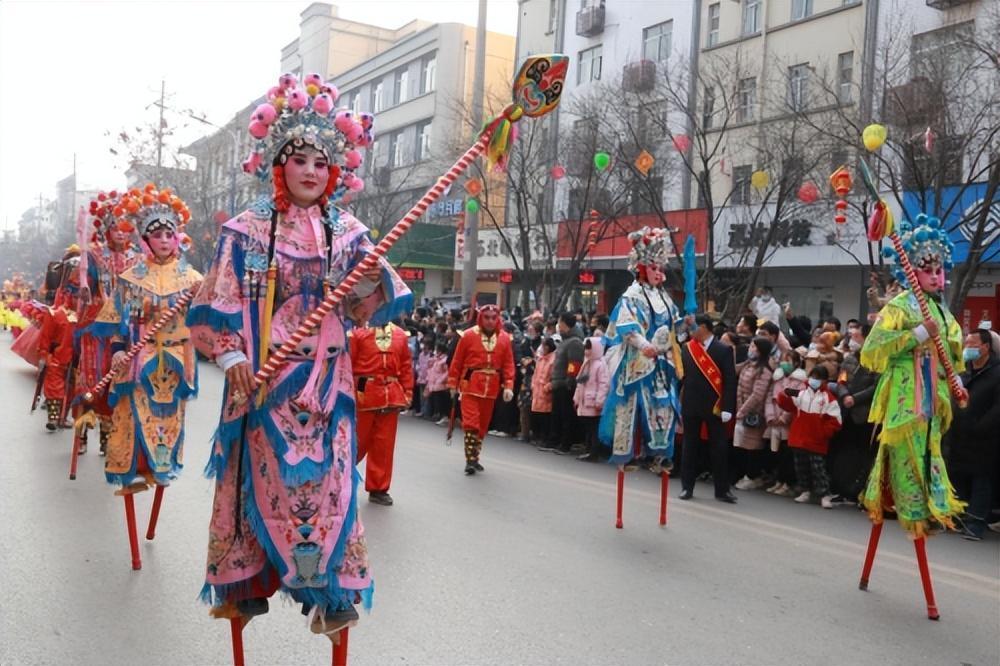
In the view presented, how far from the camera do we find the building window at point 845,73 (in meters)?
18.5

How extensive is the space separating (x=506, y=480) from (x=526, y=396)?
3.62m

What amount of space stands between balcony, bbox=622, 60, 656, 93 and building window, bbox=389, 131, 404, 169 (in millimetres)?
20414

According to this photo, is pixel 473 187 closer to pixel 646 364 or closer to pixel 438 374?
pixel 438 374

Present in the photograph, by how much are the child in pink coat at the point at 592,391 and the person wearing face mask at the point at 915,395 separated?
5784mm

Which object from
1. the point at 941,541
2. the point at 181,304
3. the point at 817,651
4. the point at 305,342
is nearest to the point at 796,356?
the point at 941,541

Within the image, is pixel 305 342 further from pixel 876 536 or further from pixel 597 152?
pixel 597 152

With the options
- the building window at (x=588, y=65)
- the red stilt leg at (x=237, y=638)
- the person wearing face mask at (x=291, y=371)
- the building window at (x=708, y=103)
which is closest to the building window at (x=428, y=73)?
the building window at (x=588, y=65)

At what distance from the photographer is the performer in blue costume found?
723 cm

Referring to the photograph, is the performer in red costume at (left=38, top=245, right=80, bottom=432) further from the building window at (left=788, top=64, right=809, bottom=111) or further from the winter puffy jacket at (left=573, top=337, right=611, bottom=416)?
the building window at (left=788, top=64, right=809, bottom=111)

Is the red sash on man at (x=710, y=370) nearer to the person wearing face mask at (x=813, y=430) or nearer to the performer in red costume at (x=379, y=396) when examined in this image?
the person wearing face mask at (x=813, y=430)

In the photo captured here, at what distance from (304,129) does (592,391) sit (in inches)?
321

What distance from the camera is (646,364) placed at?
7.30 metres

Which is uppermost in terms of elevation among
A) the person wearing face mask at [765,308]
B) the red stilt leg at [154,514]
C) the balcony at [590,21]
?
the balcony at [590,21]

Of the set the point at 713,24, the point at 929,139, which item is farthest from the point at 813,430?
the point at 713,24
